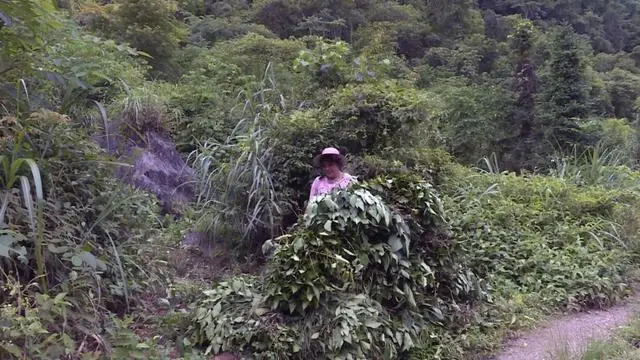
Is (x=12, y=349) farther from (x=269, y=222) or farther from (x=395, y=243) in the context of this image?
(x=269, y=222)

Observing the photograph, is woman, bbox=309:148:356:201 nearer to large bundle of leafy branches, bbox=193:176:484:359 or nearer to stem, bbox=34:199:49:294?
large bundle of leafy branches, bbox=193:176:484:359

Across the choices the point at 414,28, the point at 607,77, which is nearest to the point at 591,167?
the point at 414,28

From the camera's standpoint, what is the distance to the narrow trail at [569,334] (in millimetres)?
4289

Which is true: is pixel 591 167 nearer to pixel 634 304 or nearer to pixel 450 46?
pixel 634 304

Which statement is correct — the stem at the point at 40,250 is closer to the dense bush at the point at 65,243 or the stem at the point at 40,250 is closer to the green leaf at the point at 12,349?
the dense bush at the point at 65,243

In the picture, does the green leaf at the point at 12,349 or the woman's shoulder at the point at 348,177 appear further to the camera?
the woman's shoulder at the point at 348,177

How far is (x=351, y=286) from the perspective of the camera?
4.03 metres

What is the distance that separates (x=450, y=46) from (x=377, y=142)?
2523 cm

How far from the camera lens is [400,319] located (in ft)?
13.8

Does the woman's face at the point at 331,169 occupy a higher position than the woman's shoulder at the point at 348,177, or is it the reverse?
the woman's face at the point at 331,169

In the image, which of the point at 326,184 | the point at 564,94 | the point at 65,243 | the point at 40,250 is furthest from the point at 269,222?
the point at 564,94

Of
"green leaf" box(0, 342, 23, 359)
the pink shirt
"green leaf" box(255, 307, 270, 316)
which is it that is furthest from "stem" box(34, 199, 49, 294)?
the pink shirt

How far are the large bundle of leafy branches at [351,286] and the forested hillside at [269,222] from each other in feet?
0.05

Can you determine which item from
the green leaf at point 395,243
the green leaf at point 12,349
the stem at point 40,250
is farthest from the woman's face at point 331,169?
the green leaf at point 12,349
